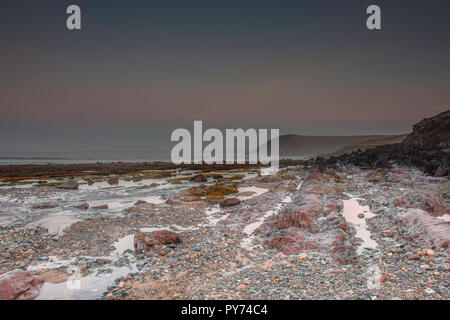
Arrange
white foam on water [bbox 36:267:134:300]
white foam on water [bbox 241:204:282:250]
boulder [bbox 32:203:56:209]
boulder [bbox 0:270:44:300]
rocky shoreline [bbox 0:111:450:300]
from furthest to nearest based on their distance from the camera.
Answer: boulder [bbox 32:203:56:209] < white foam on water [bbox 241:204:282:250] < white foam on water [bbox 36:267:134:300] < rocky shoreline [bbox 0:111:450:300] < boulder [bbox 0:270:44:300]

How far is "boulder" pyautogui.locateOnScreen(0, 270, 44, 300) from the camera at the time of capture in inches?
256

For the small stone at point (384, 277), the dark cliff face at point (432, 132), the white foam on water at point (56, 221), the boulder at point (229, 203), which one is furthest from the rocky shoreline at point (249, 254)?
the dark cliff face at point (432, 132)

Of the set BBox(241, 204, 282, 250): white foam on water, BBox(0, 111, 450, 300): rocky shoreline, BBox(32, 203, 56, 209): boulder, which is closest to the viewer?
BBox(0, 111, 450, 300): rocky shoreline

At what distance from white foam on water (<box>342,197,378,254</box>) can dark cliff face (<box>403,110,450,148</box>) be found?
32498 mm

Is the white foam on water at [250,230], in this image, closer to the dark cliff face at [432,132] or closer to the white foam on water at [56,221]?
the white foam on water at [56,221]

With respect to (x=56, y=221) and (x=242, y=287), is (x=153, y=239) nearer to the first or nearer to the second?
(x=242, y=287)

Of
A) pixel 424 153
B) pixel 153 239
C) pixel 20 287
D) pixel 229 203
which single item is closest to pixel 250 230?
pixel 153 239

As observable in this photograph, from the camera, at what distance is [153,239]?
1015 centimetres

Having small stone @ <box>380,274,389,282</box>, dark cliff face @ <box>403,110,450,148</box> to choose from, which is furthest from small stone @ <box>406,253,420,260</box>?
dark cliff face @ <box>403,110,450,148</box>

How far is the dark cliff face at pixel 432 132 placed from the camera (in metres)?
38.4

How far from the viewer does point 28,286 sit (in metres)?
6.95

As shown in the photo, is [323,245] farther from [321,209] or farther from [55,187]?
[55,187]

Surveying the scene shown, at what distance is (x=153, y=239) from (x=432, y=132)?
51.7 m

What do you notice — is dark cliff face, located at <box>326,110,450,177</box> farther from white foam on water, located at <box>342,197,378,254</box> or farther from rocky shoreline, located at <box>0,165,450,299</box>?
white foam on water, located at <box>342,197,378,254</box>
